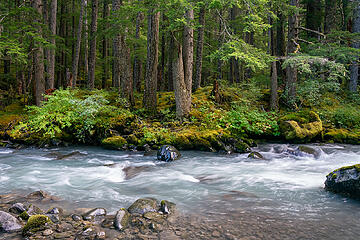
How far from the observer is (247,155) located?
9219 millimetres

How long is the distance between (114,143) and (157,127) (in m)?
1.95

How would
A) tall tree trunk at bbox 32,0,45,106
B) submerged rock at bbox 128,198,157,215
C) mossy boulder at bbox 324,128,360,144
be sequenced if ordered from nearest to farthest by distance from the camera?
submerged rock at bbox 128,198,157,215 → tall tree trunk at bbox 32,0,45,106 → mossy boulder at bbox 324,128,360,144

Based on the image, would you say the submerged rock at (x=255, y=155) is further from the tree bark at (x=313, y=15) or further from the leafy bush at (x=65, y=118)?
the tree bark at (x=313, y=15)

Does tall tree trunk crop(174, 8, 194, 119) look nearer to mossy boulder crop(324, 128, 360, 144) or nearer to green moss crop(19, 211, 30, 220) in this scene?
mossy boulder crop(324, 128, 360, 144)

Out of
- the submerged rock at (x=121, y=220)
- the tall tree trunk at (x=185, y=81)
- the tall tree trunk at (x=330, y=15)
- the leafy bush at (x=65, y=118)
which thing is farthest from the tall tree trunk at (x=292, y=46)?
the submerged rock at (x=121, y=220)

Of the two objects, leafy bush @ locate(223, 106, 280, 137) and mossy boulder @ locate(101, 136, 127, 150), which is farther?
leafy bush @ locate(223, 106, 280, 137)

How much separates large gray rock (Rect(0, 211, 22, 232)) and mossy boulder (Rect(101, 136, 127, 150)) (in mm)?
6307

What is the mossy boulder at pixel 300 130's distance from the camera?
423 inches

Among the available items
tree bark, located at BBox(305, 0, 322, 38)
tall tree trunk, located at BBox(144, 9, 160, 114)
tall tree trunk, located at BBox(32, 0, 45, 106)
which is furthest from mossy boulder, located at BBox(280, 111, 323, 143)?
tall tree trunk, located at BBox(32, 0, 45, 106)

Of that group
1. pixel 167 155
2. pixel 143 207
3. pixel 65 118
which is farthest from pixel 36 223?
pixel 65 118

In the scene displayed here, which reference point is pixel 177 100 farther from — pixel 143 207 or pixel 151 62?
pixel 143 207

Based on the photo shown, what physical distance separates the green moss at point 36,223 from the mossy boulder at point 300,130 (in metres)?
9.93

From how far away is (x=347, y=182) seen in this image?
491cm

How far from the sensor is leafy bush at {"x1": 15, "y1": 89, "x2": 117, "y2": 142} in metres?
10.0
